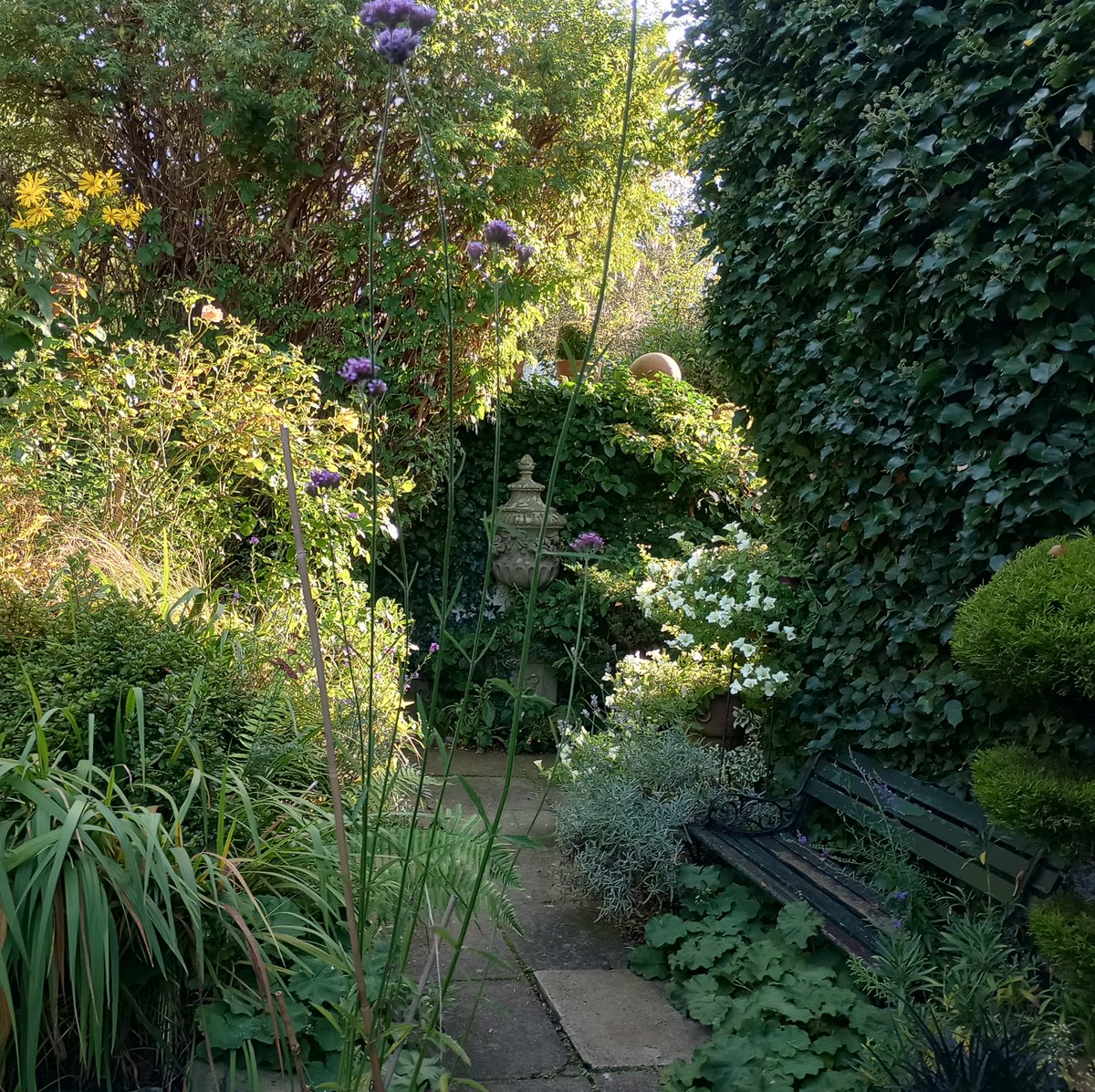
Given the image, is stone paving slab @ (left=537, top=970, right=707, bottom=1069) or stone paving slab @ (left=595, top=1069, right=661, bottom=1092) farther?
stone paving slab @ (left=537, top=970, right=707, bottom=1069)

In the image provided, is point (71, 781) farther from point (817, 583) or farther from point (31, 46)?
point (31, 46)

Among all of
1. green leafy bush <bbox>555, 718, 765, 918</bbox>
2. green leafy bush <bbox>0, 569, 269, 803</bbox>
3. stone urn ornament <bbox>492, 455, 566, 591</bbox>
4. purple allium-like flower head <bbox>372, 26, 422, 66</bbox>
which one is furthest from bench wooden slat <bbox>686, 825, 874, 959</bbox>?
stone urn ornament <bbox>492, 455, 566, 591</bbox>

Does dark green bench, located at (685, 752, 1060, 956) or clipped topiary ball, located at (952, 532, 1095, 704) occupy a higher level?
clipped topiary ball, located at (952, 532, 1095, 704)

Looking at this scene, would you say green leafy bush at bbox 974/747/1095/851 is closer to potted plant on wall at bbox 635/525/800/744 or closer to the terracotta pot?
potted plant on wall at bbox 635/525/800/744

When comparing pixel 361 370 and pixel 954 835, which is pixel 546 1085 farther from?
pixel 361 370

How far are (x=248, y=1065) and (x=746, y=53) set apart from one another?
3.78 m

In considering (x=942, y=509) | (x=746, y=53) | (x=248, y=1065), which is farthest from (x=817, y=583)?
(x=248, y=1065)

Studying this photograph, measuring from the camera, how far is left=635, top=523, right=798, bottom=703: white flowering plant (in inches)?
145

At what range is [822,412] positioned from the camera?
11.3ft

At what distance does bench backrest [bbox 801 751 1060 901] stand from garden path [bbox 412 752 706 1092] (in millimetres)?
790

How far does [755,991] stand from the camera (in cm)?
247

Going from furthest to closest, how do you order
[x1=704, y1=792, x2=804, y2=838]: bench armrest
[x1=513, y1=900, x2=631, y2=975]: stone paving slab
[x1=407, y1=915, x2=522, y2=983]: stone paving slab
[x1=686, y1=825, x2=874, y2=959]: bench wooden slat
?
[x1=704, y1=792, x2=804, y2=838]: bench armrest, [x1=513, y1=900, x2=631, y2=975]: stone paving slab, [x1=407, y1=915, x2=522, y2=983]: stone paving slab, [x1=686, y1=825, x2=874, y2=959]: bench wooden slat

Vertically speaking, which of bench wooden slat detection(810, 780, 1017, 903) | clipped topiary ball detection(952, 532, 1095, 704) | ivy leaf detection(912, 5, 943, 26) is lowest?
bench wooden slat detection(810, 780, 1017, 903)

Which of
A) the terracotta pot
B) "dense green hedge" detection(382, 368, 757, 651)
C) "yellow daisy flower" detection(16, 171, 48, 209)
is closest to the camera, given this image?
the terracotta pot
